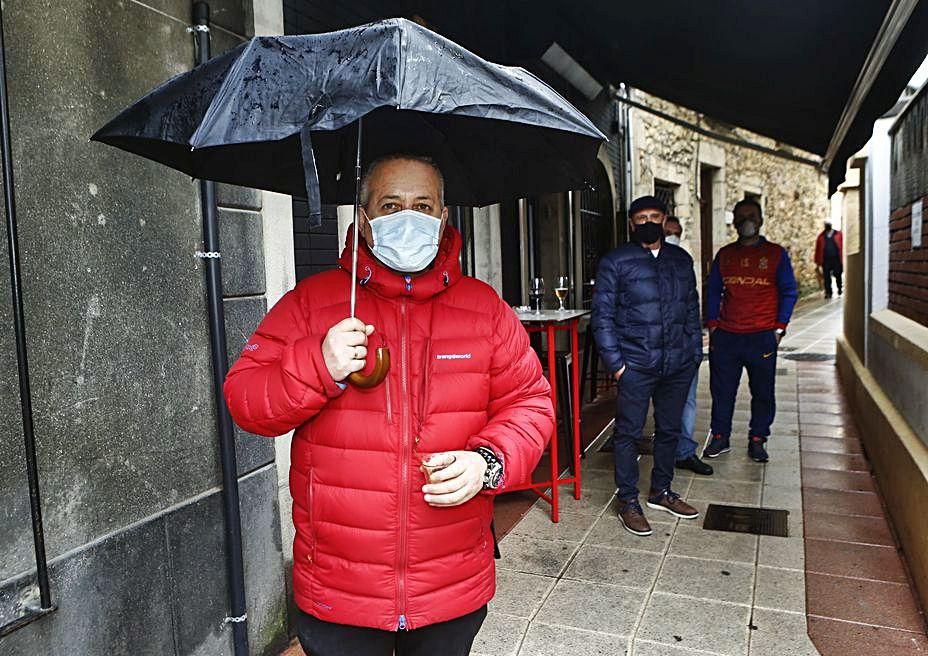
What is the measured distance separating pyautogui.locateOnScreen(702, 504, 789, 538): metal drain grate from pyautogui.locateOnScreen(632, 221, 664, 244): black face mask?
174cm

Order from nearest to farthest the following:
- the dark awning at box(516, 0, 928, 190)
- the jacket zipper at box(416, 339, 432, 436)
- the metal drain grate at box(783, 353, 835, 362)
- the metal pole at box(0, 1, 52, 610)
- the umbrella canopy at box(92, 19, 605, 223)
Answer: the umbrella canopy at box(92, 19, 605, 223) → the jacket zipper at box(416, 339, 432, 436) → the metal pole at box(0, 1, 52, 610) → the dark awning at box(516, 0, 928, 190) → the metal drain grate at box(783, 353, 835, 362)

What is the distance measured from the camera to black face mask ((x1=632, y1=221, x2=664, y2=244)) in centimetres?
418

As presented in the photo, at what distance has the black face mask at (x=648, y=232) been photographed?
418 centimetres

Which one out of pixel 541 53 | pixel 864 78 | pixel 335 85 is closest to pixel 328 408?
pixel 335 85

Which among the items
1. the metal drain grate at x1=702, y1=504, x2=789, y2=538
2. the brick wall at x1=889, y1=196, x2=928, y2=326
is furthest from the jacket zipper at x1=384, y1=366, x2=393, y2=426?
the brick wall at x1=889, y1=196, x2=928, y2=326

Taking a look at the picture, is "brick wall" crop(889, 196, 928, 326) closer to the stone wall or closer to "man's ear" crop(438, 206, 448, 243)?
the stone wall

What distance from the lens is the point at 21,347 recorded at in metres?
2.00

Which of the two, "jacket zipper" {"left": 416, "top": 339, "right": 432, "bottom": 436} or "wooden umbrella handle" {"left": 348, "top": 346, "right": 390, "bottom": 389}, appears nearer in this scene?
"wooden umbrella handle" {"left": 348, "top": 346, "right": 390, "bottom": 389}

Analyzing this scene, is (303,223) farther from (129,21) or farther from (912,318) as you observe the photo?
(912,318)

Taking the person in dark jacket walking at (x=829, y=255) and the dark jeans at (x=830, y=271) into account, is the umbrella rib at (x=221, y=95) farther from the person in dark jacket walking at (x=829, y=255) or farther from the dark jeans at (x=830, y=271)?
the dark jeans at (x=830, y=271)

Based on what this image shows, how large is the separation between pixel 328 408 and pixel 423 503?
309mm

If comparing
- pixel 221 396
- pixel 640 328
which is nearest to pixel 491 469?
pixel 221 396

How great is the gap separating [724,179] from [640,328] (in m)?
11.8

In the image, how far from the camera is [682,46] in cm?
580
